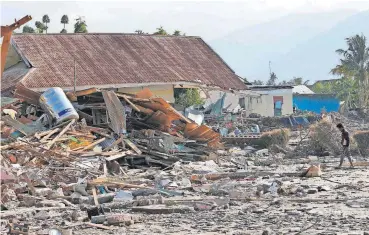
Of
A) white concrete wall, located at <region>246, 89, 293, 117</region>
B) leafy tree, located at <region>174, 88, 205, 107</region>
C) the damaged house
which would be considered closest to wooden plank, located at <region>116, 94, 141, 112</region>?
the damaged house

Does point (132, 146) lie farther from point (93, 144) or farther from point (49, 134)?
point (49, 134)

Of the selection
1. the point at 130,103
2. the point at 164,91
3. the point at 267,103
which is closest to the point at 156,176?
the point at 130,103

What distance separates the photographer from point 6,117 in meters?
18.2

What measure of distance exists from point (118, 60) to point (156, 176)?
54.0ft

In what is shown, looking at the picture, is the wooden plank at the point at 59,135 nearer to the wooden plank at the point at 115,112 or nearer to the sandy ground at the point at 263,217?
the wooden plank at the point at 115,112

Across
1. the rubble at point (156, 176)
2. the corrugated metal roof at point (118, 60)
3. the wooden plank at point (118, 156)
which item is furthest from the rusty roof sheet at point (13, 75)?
the wooden plank at point (118, 156)

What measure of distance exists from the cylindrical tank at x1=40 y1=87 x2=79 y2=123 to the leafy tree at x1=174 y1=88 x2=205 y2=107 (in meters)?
12.8

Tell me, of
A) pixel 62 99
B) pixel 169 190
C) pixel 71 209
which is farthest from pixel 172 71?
pixel 71 209

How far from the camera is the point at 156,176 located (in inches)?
644

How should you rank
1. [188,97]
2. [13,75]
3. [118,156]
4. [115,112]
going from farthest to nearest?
[188,97]
[13,75]
[115,112]
[118,156]

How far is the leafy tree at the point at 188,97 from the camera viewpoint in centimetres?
3229

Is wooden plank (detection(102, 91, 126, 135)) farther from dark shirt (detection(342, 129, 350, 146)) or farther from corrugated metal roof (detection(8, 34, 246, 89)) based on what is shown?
corrugated metal roof (detection(8, 34, 246, 89))

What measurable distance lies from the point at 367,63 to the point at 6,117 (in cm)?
3877

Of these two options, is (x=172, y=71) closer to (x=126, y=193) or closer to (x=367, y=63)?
(x=126, y=193)
